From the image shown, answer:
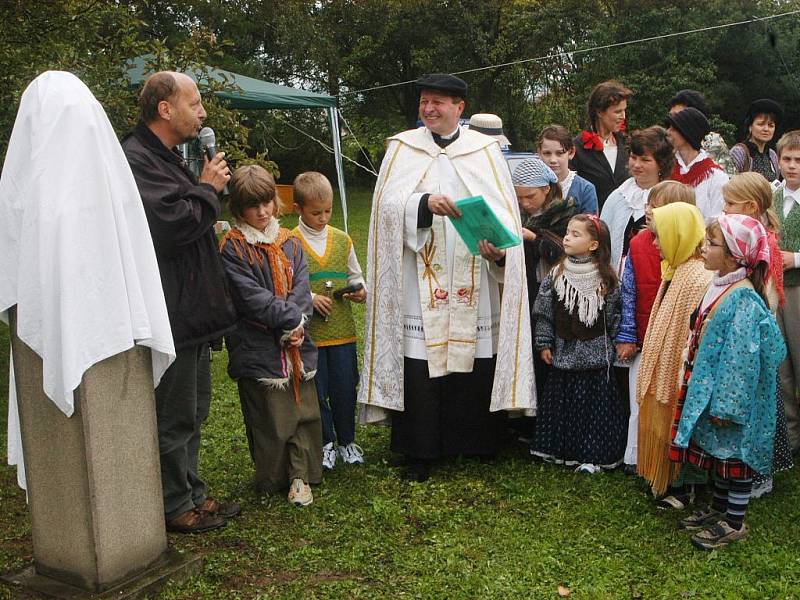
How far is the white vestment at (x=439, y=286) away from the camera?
5074mm

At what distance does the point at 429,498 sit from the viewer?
4.81 m

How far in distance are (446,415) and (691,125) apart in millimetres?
2240

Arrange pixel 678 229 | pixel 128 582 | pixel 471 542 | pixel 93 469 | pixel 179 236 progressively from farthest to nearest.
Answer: pixel 678 229 < pixel 471 542 < pixel 179 236 < pixel 128 582 < pixel 93 469

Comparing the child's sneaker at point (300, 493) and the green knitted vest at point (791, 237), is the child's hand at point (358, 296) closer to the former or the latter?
the child's sneaker at point (300, 493)

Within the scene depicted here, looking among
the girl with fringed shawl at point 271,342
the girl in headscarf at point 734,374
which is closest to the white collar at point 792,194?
the girl in headscarf at point 734,374

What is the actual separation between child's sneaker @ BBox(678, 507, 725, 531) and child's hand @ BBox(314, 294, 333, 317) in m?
2.16

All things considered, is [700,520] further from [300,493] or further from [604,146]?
[604,146]

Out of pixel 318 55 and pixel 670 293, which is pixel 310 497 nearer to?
pixel 670 293

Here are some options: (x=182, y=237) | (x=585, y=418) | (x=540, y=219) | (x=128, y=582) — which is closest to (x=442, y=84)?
(x=540, y=219)

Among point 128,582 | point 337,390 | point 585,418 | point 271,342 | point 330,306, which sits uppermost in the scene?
point 330,306

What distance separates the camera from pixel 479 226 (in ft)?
15.4

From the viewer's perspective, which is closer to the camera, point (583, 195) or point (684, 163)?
point (684, 163)

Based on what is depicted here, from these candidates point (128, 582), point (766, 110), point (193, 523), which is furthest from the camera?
point (766, 110)

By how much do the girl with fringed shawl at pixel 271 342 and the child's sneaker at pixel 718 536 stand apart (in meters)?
1.96
